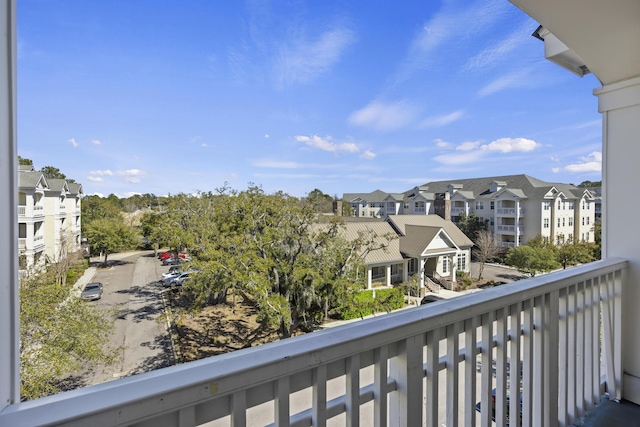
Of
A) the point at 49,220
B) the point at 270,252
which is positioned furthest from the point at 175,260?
the point at 49,220

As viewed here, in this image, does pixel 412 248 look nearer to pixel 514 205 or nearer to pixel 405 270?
pixel 405 270

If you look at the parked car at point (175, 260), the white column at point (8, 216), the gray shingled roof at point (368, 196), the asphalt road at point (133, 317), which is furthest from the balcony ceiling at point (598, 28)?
the parked car at point (175, 260)

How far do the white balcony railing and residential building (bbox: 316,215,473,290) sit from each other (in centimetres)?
250

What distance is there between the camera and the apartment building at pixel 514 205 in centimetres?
281

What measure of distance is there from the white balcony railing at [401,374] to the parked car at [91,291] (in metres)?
2.55

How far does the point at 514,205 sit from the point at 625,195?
1.93 meters

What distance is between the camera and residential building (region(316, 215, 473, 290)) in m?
4.45

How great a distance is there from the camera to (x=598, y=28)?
146 centimetres

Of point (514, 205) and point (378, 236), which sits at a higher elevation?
point (514, 205)

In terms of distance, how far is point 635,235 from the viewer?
1878mm

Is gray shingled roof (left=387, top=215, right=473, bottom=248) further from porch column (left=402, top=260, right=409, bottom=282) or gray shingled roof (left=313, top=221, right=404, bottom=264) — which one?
porch column (left=402, top=260, right=409, bottom=282)

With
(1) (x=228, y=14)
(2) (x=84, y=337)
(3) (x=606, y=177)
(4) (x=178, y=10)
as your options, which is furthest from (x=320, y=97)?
(2) (x=84, y=337)

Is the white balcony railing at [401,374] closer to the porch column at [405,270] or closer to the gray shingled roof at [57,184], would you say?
the gray shingled roof at [57,184]

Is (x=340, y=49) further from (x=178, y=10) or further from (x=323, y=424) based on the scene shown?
(x=323, y=424)
